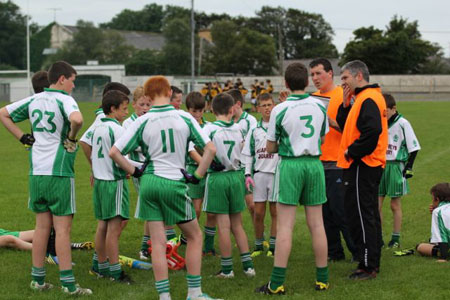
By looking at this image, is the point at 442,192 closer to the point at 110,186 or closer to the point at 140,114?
the point at 140,114

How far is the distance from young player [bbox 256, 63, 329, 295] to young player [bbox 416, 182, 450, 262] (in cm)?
196

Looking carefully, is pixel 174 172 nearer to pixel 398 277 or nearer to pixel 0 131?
pixel 398 277

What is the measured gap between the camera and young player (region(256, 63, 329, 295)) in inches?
246

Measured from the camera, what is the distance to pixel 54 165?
6.33 meters

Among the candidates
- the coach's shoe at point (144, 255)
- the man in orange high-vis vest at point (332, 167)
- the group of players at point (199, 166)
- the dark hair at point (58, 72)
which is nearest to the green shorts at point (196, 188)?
the group of players at point (199, 166)

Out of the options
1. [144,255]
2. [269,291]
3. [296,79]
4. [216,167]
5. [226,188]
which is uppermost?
[296,79]

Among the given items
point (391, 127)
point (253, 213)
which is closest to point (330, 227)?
point (253, 213)

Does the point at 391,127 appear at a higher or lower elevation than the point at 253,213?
higher

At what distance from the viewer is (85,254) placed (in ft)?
27.1

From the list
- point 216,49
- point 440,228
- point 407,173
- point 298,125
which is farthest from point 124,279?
point 216,49

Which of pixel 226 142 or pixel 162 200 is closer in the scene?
pixel 162 200

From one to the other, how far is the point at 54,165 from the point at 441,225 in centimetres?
463

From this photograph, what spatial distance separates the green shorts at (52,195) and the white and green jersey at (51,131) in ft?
0.21

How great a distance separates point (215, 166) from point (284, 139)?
1016 mm
